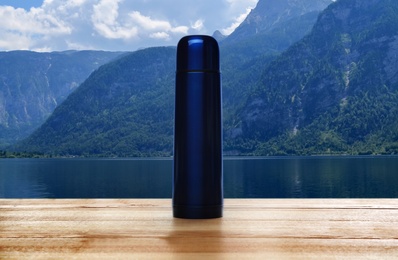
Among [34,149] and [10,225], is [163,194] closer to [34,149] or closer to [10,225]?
[10,225]

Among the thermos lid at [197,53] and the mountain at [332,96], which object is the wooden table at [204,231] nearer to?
the thermos lid at [197,53]

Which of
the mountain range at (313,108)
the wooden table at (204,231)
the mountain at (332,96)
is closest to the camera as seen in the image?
the wooden table at (204,231)

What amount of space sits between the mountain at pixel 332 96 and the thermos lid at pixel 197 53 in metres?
139

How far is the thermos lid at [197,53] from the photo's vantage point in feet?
5.81

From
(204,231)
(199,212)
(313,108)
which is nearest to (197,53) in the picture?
(199,212)

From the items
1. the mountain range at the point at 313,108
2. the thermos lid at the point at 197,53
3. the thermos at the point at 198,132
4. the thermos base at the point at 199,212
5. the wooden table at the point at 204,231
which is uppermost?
the mountain range at the point at 313,108

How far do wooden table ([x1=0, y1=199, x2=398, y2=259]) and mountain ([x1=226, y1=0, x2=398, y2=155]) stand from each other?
139 meters

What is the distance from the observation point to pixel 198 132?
1.74 metres

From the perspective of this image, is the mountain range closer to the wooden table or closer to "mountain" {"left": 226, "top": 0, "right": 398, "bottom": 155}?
"mountain" {"left": 226, "top": 0, "right": 398, "bottom": 155}

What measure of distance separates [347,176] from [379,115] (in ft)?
242

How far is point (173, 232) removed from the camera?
143cm

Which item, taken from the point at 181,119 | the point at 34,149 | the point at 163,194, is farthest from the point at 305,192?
the point at 34,149

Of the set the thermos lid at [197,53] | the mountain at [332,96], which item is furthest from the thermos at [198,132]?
the mountain at [332,96]

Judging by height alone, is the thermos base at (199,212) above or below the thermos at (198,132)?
below
